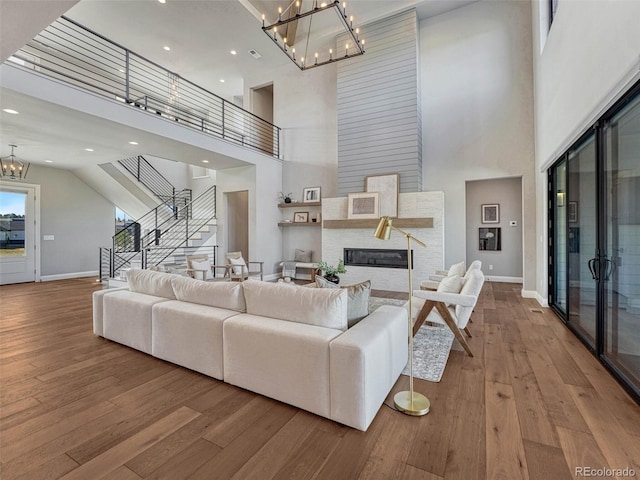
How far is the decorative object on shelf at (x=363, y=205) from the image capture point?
676 cm

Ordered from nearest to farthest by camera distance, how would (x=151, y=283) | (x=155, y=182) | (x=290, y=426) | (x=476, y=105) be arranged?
(x=290, y=426), (x=151, y=283), (x=476, y=105), (x=155, y=182)

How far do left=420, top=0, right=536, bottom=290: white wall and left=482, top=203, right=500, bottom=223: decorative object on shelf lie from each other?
4.24ft

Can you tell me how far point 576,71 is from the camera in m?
3.16

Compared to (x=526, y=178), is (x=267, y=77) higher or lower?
higher

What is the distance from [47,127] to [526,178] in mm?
8640

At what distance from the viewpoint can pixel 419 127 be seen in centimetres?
678

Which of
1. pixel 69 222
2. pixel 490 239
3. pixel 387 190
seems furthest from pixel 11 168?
pixel 490 239

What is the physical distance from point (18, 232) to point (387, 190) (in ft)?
30.7

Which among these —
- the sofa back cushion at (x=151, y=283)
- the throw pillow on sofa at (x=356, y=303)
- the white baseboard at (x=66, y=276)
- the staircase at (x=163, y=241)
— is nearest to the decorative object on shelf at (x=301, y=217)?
the staircase at (x=163, y=241)

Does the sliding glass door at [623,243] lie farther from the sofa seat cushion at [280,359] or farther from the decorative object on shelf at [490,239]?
the decorative object on shelf at [490,239]

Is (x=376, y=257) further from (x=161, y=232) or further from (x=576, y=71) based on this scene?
(x=161, y=232)

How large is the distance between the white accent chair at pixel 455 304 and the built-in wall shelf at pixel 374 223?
306 centimetres

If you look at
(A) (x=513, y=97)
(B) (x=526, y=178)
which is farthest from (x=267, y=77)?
(B) (x=526, y=178)

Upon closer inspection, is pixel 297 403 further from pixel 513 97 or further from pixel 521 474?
pixel 513 97
